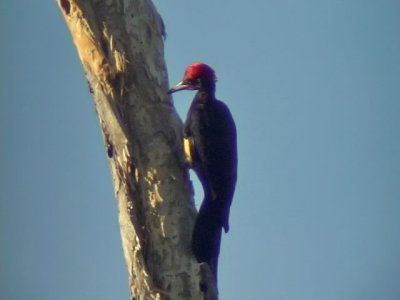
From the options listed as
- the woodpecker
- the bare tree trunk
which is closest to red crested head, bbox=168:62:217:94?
the woodpecker

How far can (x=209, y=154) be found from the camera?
446 centimetres

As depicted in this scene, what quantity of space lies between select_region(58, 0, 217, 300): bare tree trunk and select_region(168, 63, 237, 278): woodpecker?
0.07 metres

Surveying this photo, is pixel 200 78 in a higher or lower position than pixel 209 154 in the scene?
higher

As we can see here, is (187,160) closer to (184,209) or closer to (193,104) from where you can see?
(184,209)

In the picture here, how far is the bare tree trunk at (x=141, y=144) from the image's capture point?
158 inches

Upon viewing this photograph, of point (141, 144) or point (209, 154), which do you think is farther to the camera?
point (209, 154)

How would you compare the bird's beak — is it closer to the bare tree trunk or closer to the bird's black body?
the bird's black body

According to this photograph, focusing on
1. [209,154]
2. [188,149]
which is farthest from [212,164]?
[188,149]

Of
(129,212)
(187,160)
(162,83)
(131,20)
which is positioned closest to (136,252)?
(129,212)

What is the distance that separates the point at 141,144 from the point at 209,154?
0.45 meters

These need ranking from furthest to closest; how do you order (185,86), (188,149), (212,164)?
(185,86)
(212,164)
(188,149)

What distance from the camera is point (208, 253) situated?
407cm

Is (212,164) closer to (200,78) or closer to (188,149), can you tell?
(188,149)

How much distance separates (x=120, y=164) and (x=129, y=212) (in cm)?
22
